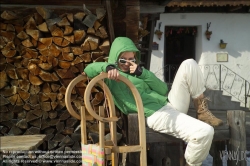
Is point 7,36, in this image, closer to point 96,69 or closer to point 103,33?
point 103,33

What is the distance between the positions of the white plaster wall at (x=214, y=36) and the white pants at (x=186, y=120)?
2.87m

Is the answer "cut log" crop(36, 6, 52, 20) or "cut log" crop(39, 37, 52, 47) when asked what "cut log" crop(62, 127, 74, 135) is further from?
"cut log" crop(36, 6, 52, 20)

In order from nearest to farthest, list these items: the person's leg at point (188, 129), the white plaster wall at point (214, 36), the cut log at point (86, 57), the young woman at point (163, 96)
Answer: the person's leg at point (188, 129), the young woman at point (163, 96), the cut log at point (86, 57), the white plaster wall at point (214, 36)

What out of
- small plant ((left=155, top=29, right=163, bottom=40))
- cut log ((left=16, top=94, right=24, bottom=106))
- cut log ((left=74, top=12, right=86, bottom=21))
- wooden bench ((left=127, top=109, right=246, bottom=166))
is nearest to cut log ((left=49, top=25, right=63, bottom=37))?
cut log ((left=74, top=12, right=86, bottom=21))

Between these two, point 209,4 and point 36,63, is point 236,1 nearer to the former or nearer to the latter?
point 209,4

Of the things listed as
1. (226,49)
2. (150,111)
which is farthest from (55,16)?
(226,49)

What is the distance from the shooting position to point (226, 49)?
657 centimetres

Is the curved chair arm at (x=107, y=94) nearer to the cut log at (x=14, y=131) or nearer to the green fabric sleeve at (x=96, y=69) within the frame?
the green fabric sleeve at (x=96, y=69)

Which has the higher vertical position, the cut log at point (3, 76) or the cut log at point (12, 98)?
the cut log at point (3, 76)

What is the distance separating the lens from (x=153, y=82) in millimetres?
2969

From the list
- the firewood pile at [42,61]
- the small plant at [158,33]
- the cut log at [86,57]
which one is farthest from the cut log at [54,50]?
the small plant at [158,33]

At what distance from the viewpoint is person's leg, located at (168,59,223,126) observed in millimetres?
2812

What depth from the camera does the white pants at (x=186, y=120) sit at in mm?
2613

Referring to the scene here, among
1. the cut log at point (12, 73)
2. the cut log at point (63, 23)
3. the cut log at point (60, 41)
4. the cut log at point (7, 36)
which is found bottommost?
the cut log at point (12, 73)
